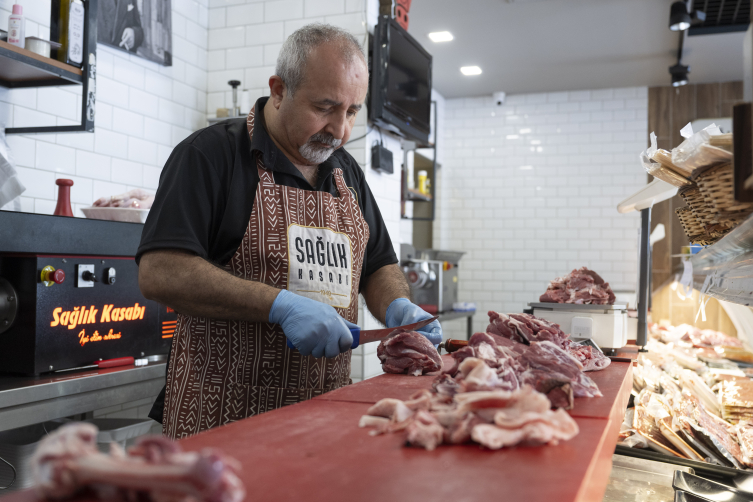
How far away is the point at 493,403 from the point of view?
101 cm

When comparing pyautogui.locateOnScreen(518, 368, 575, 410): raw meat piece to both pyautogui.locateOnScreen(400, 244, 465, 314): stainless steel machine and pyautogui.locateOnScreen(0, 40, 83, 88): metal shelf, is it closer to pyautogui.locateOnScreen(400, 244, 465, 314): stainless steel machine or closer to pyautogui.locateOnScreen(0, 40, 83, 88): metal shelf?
pyautogui.locateOnScreen(0, 40, 83, 88): metal shelf

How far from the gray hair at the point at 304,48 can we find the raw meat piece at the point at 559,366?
1072 millimetres

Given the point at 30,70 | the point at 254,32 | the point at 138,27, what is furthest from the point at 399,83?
the point at 30,70

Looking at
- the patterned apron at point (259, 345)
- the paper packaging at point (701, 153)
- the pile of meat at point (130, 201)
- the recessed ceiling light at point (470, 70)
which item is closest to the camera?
the paper packaging at point (701, 153)

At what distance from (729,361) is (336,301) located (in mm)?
2485

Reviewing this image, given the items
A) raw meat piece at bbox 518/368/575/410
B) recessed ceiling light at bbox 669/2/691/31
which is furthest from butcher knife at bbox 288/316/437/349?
recessed ceiling light at bbox 669/2/691/31

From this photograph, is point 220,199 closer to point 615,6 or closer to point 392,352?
point 392,352

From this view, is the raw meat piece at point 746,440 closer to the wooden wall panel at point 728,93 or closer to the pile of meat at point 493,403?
the pile of meat at point 493,403

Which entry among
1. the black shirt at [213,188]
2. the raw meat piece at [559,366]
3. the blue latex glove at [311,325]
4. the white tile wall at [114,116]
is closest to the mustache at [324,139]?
the black shirt at [213,188]

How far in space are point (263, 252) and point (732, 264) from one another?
128 cm

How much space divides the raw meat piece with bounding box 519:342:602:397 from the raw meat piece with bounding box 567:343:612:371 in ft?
1.13

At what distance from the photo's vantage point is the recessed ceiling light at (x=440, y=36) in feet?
19.5

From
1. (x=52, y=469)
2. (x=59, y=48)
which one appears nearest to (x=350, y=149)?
(x=59, y=48)

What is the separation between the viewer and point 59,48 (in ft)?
8.64
